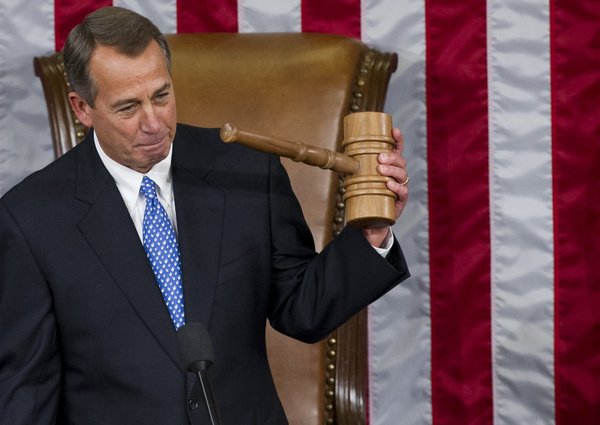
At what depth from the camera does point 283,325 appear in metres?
1.97

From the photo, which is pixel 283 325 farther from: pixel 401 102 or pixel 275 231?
pixel 401 102

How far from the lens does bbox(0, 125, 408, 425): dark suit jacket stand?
6.04ft

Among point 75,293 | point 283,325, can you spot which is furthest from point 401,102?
point 75,293

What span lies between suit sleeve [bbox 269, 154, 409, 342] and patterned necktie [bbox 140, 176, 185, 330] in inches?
7.5

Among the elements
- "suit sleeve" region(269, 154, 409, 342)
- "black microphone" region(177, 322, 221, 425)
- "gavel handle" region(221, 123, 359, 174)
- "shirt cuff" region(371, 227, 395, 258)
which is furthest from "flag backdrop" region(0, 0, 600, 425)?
"black microphone" region(177, 322, 221, 425)

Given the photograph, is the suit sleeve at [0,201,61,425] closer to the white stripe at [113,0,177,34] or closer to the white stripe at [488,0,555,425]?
the white stripe at [113,0,177,34]

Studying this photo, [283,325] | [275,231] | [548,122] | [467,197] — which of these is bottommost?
[283,325]

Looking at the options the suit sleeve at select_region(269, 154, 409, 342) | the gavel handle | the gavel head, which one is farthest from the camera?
the suit sleeve at select_region(269, 154, 409, 342)

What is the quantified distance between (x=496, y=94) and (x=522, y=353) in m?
0.65

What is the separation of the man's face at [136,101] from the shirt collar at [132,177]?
7 cm

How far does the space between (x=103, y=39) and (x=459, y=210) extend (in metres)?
1.16

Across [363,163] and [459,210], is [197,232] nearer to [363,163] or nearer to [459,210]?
[363,163]

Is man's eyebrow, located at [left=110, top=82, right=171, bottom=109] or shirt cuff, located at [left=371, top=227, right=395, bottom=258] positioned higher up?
man's eyebrow, located at [left=110, top=82, right=171, bottom=109]

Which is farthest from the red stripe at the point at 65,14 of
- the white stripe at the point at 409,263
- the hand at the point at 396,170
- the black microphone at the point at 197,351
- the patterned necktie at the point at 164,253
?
the black microphone at the point at 197,351
